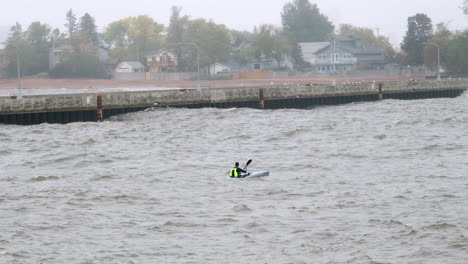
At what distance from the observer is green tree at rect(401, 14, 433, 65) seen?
483ft

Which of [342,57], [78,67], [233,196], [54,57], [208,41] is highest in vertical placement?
[208,41]

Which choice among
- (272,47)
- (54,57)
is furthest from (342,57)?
(54,57)

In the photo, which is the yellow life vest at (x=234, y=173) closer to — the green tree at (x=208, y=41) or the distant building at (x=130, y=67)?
the green tree at (x=208, y=41)

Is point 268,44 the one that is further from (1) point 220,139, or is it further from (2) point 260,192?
A: (2) point 260,192

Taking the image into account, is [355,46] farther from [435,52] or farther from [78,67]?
[78,67]

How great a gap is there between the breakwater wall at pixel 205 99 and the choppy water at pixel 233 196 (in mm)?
6291

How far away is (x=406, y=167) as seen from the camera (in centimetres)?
3569

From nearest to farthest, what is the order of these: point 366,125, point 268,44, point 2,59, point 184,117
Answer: point 366,125 → point 184,117 → point 268,44 → point 2,59

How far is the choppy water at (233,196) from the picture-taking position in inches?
884

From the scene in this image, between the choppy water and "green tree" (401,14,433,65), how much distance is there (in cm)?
9738

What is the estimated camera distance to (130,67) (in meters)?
176

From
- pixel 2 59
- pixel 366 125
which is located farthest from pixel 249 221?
pixel 2 59

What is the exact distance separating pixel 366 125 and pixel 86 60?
4882 inches

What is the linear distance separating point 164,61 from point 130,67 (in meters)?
9.19
